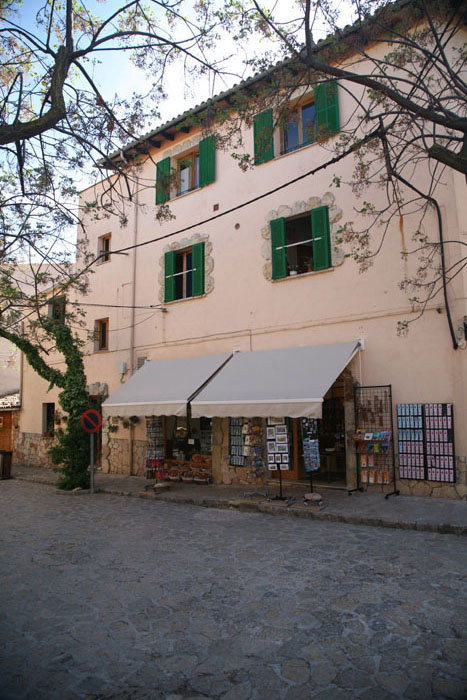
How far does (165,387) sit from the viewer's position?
39.2 feet

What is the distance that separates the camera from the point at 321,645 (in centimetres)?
376

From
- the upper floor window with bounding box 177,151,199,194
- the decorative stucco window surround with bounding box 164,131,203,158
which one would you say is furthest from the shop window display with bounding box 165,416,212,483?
the decorative stucco window surround with bounding box 164,131,203,158

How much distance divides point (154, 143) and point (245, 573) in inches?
523

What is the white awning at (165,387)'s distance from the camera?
11.0 meters

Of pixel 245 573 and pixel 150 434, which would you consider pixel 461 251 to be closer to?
pixel 245 573

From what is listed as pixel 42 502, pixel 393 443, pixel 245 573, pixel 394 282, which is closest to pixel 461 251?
pixel 394 282

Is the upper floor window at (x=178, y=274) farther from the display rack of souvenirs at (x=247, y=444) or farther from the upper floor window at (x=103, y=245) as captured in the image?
the display rack of souvenirs at (x=247, y=444)

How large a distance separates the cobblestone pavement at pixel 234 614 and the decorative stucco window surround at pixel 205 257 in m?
7.28

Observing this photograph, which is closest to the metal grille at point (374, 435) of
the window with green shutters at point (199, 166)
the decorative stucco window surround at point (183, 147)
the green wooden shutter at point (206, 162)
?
Answer: the green wooden shutter at point (206, 162)

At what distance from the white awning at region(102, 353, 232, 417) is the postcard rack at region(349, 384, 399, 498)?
3586 millimetres

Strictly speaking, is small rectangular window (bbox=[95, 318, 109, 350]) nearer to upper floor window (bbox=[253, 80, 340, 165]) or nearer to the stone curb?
the stone curb

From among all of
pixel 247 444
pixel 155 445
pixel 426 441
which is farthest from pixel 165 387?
pixel 426 441

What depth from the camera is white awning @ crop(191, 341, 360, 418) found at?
887 centimetres

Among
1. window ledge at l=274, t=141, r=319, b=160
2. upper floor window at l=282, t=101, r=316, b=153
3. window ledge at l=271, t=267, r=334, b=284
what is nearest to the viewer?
window ledge at l=271, t=267, r=334, b=284
